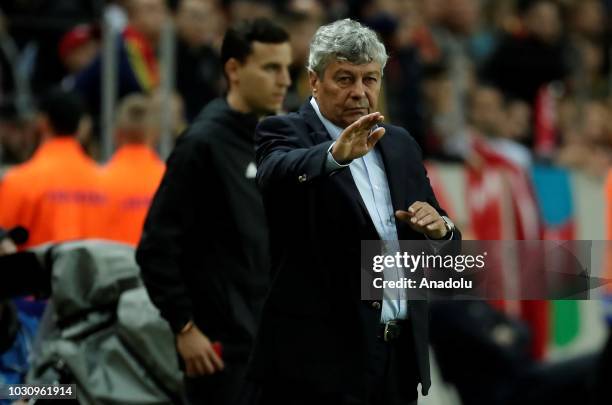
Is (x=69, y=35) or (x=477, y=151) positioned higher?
(x=69, y=35)

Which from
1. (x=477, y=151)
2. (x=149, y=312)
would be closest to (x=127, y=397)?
(x=149, y=312)

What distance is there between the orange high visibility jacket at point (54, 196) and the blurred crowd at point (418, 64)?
319 mm

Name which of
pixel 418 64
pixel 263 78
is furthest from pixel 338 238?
pixel 418 64

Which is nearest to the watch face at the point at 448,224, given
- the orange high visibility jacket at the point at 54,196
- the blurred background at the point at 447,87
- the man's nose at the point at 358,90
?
the man's nose at the point at 358,90

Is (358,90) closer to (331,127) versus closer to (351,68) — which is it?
(351,68)

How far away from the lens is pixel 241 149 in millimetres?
6141

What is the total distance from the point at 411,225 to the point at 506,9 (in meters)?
11.1

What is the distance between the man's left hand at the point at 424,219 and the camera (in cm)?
450

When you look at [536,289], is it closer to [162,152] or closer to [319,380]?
[319,380]

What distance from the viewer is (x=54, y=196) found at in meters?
8.60

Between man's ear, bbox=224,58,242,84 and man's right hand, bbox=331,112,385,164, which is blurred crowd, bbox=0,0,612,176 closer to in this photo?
man's ear, bbox=224,58,242,84

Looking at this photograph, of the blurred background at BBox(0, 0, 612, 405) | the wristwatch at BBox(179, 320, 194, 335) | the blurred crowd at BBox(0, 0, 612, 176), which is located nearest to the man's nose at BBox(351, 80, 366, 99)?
the wristwatch at BBox(179, 320, 194, 335)

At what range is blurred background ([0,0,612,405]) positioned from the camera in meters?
10.4

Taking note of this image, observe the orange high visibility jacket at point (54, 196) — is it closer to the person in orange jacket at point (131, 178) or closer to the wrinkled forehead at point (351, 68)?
the person in orange jacket at point (131, 178)
